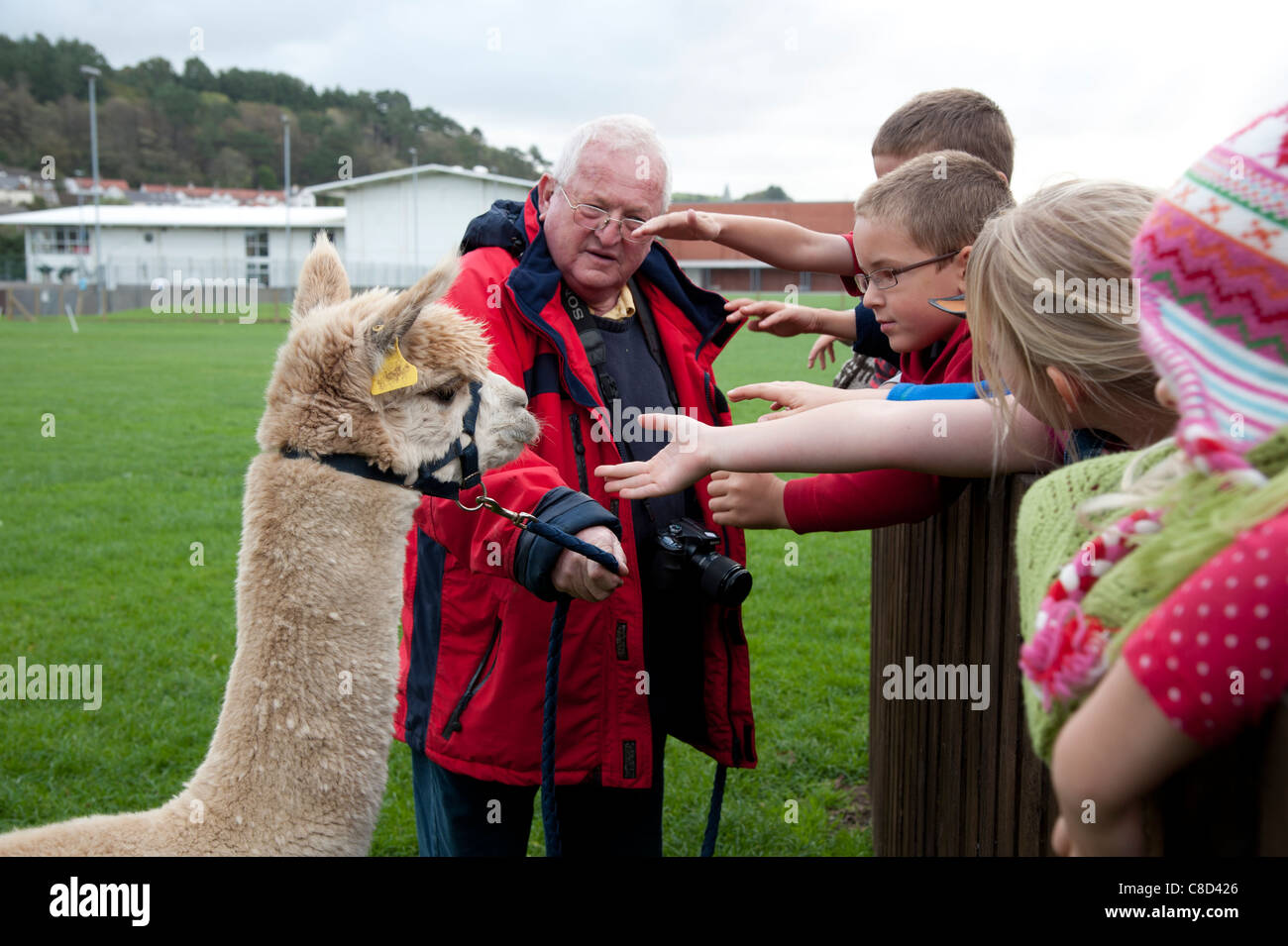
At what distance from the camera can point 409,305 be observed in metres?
2.13

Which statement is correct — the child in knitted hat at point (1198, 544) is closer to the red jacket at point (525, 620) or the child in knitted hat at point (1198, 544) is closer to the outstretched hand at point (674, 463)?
the outstretched hand at point (674, 463)

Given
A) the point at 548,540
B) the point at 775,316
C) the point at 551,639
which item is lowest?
the point at 551,639

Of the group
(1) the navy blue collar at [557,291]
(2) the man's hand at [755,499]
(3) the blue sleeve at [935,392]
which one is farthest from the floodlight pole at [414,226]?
(3) the blue sleeve at [935,392]

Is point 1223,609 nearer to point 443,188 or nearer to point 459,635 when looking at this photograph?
point 459,635

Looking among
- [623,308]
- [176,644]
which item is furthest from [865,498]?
[176,644]

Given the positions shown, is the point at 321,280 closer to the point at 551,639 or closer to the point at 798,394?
the point at 551,639

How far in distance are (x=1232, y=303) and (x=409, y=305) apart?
5.41ft

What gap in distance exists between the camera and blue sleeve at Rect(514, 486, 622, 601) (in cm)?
190

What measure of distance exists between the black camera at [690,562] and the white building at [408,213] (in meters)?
49.5

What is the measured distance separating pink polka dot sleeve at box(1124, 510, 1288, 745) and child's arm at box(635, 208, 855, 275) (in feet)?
→ 6.39
